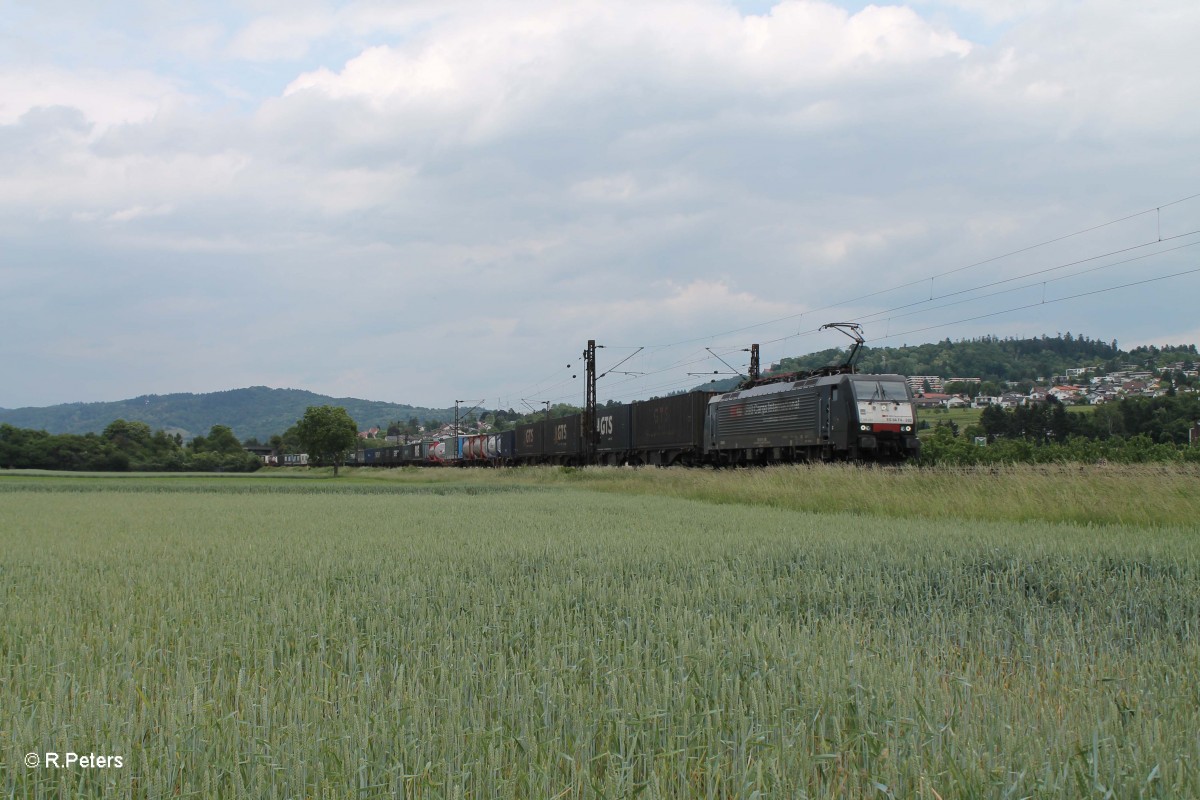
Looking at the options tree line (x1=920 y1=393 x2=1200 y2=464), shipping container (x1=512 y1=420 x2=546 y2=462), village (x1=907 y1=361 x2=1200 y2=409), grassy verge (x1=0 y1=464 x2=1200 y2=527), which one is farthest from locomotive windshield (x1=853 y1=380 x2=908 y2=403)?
shipping container (x1=512 y1=420 x2=546 y2=462)

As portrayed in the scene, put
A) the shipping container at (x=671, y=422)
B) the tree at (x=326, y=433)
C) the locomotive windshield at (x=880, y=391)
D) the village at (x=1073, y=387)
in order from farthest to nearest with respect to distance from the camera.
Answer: the tree at (x=326, y=433), the village at (x=1073, y=387), the shipping container at (x=671, y=422), the locomotive windshield at (x=880, y=391)

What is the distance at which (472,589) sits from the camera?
25.8 ft

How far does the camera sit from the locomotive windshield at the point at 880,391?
27.5m

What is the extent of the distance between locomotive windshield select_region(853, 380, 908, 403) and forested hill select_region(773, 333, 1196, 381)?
47248 millimetres

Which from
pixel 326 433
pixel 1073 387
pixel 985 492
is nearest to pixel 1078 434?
pixel 1073 387

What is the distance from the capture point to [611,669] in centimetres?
468

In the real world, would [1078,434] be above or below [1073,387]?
below

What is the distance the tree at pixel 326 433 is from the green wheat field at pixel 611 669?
89.3 m

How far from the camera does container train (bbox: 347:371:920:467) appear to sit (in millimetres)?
27562

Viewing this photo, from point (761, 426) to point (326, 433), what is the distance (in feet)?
247

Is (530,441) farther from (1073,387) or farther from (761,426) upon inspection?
(1073,387)

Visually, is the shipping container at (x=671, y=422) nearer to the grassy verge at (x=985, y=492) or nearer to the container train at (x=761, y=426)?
the container train at (x=761, y=426)

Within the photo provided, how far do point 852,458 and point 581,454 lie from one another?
28.1 metres

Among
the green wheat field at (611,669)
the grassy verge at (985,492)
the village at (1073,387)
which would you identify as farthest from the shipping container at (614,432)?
the green wheat field at (611,669)
